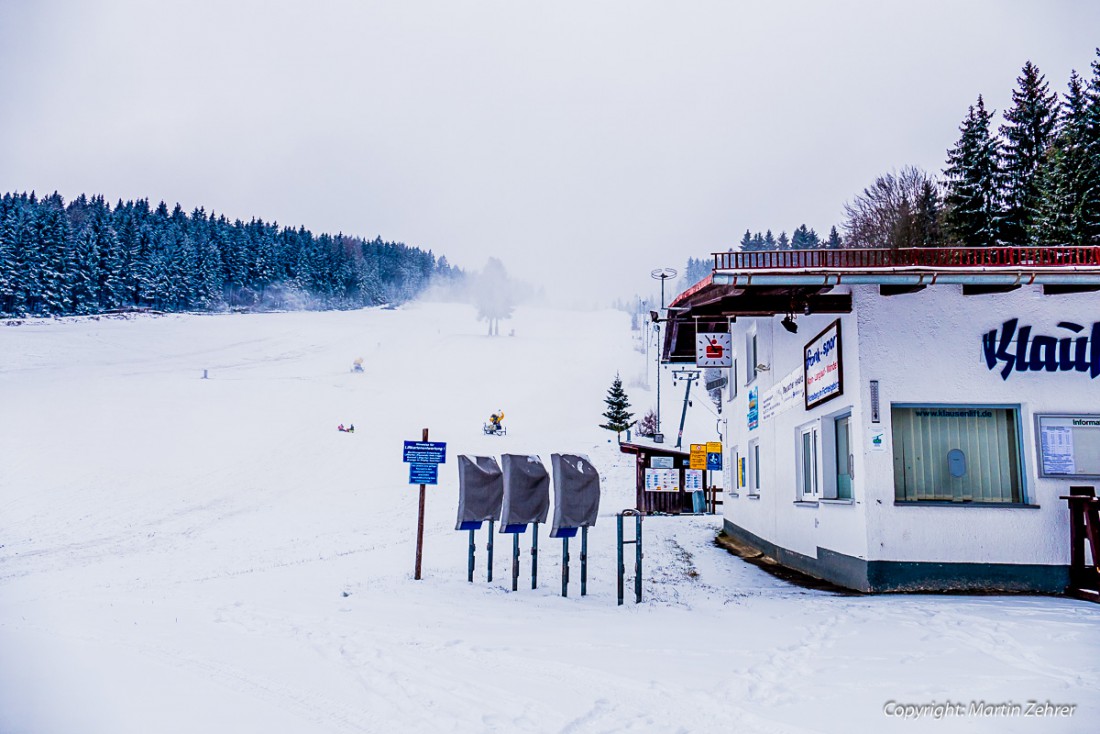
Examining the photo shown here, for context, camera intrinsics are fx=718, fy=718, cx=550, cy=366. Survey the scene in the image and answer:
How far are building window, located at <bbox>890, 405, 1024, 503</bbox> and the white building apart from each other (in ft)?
0.05

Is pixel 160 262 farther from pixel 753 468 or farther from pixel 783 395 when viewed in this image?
pixel 783 395

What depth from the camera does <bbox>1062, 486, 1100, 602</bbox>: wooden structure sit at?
9.03 m

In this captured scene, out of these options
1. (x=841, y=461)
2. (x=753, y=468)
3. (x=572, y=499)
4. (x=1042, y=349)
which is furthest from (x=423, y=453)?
(x=753, y=468)

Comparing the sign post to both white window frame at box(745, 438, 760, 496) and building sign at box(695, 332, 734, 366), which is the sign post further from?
white window frame at box(745, 438, 760, 496)

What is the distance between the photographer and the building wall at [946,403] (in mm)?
9664

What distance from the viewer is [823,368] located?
38.2 feet

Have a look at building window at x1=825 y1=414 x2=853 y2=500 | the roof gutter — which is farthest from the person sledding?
the roof gutter

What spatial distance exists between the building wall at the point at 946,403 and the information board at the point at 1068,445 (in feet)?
0.37

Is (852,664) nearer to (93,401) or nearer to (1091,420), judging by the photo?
(1091,420)

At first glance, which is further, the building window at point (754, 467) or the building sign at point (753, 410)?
the building window at point (754, 467)

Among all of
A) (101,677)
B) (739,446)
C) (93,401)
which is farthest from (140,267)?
(101,677)

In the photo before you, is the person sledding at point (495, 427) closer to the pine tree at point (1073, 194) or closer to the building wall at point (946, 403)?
the pine tree at point (1073, 194)

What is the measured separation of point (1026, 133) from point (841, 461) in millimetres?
32253

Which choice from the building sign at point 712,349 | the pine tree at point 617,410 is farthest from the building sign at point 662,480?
the pine tree at point 617,410
